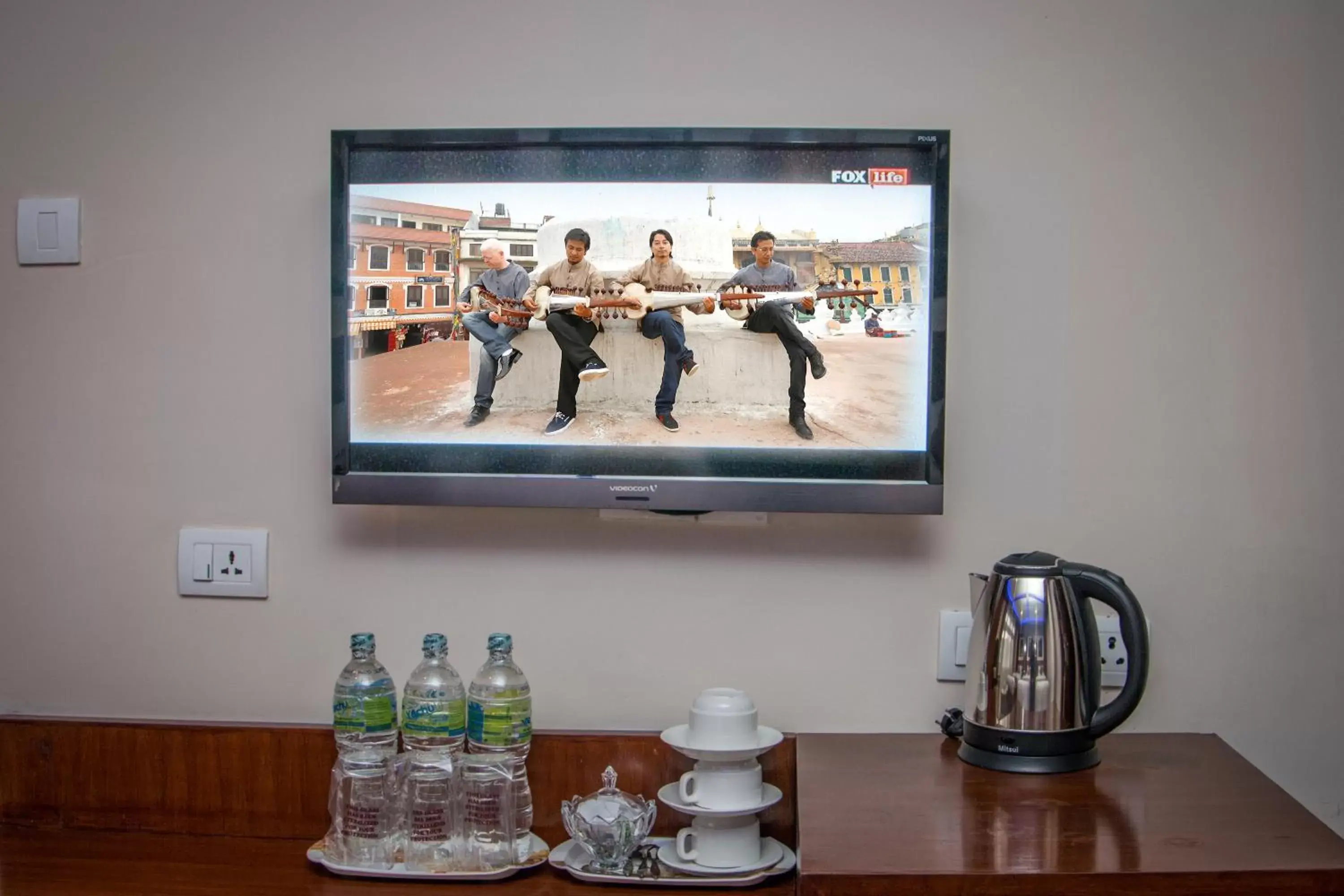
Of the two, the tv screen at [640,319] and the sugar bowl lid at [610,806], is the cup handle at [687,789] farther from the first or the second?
the tv screen at [640,319]

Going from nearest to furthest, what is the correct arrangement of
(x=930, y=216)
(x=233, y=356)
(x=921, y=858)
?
(x=921, y=858), (x=930, y=216), (x=233, y=356)

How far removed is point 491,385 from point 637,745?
517 millimetres

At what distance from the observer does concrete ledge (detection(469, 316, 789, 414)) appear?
5.17ft

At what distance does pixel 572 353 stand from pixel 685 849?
0.65 meters

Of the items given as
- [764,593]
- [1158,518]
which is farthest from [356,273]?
[1158,518]

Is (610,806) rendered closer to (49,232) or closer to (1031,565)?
(1031,565)

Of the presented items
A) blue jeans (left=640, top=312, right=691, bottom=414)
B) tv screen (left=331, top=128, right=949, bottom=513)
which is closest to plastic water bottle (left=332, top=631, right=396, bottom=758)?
tv screen (left=331, top=128, right=949, bottom=513)

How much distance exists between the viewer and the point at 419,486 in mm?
1593

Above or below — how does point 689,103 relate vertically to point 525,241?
above

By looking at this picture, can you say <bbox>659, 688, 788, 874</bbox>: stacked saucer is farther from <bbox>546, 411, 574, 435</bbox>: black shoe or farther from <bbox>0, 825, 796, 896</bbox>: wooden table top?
<bbox>546, 411, 574, 435</bbox>: black shoe

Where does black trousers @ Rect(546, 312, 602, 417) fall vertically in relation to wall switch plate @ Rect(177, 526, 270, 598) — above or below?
above

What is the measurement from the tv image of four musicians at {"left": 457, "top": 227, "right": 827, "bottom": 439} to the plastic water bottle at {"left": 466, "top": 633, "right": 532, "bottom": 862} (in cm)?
31

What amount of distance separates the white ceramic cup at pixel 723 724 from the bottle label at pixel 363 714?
397mm

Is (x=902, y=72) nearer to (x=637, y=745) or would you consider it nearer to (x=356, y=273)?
(x=356, y=273)
